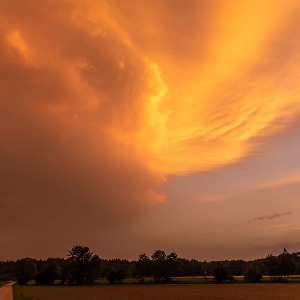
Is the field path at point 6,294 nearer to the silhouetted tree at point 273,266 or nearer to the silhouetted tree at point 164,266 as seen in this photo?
the silhouetted tree at point 164,266

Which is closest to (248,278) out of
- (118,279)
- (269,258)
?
(269,258)

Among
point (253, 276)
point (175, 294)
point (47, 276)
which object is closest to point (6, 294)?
point (175, 294)

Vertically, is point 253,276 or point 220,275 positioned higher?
point 220,275

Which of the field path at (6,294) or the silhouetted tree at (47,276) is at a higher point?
the silhouetted tree at (47,276)

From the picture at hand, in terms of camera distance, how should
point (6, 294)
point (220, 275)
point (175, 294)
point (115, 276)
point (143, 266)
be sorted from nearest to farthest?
point (175, 294), point (6, 294), point (220, 275), point (115, 276), point (143, 266)

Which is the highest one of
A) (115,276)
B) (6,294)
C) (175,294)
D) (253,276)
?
(115,276)

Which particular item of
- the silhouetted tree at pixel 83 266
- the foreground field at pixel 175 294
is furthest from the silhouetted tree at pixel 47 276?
the foreground field at pixel 175 294

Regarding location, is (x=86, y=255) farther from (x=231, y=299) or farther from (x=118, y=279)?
(x=231, y=299)

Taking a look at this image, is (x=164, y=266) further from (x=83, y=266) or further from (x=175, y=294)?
(x=175, y=294)

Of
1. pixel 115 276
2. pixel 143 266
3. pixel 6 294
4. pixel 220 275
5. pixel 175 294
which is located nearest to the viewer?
pixel 175 294

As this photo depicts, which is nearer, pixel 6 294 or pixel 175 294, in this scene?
pixel 175 294

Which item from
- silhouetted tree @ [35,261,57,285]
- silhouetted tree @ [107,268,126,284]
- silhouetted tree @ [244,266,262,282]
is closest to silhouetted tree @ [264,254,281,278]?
silhouetted tree @ [244,266,262,282]

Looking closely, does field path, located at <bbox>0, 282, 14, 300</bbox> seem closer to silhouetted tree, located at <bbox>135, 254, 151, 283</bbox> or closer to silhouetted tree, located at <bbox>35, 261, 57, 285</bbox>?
silhouetted tree, located at <bbox>35, 261, 57, 285</bbox>

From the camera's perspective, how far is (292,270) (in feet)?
566
